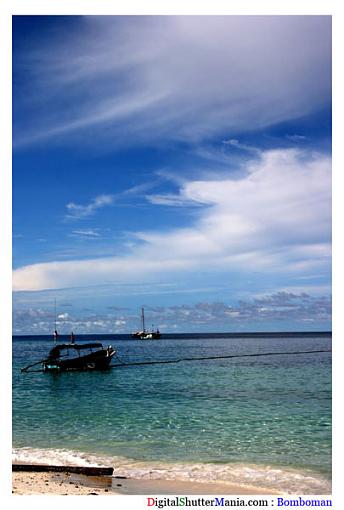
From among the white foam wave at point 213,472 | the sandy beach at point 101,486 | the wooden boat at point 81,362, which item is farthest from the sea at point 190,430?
the wooden boat at point 81,362

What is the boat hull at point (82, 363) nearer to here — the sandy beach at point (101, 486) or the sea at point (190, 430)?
the sea at point (190, 430)

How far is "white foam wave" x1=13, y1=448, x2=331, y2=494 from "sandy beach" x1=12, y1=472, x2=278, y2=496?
0.25m

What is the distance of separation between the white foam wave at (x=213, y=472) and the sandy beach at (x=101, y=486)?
25cm

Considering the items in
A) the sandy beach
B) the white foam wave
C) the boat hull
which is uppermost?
the sandy beach

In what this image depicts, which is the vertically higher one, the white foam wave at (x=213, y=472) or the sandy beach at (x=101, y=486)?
the sandy beach at (x=101, y=486)

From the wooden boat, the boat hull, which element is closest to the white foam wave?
the wooden boat

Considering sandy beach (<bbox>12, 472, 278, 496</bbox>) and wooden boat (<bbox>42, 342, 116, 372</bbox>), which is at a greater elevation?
sandy beach (<bbox>12, 472, 278, 496</bbox>)

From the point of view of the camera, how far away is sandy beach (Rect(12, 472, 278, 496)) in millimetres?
6461

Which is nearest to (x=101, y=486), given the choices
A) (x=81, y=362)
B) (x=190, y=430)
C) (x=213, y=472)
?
(x=213, y=472)

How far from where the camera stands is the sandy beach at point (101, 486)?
21.2 feet

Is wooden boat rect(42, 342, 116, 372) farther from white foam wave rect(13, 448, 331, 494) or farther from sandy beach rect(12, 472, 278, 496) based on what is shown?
sandy beach rect(12, 472, 278, 496)
